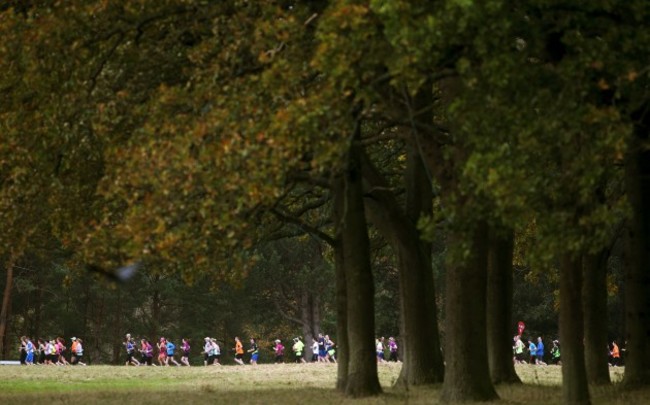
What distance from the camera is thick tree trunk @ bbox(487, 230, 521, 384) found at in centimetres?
2589

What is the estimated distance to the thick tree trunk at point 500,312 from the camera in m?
25.9

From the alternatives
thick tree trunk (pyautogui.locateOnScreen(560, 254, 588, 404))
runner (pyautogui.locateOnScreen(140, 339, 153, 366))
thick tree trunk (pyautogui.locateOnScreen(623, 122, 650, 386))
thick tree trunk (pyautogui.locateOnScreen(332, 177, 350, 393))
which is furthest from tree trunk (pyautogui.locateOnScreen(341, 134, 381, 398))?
runner (pyautogui.locateOnScreen(140, 339, 153, 366))

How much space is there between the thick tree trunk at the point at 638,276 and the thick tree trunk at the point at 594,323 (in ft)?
6.41

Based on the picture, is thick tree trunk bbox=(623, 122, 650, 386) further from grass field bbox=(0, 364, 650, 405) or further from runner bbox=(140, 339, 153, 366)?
runner bbox=(140, 339, 153, 366)

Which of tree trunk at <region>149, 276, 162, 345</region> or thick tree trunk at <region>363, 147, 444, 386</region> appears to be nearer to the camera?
thick tree trunk at <region>363, 147, 444, 386</region>

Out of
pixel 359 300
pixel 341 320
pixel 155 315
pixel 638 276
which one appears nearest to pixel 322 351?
pixel 155 315

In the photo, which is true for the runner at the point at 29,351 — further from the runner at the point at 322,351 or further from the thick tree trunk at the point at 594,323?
the thick tree trunk at the point at 594,323

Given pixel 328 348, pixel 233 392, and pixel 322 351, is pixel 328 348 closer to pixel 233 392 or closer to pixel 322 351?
pixel 322 351

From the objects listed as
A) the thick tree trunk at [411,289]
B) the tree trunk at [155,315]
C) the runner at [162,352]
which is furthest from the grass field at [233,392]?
the tree trunk at [155,315]

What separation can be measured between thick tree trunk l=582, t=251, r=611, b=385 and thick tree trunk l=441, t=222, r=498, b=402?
204 inches

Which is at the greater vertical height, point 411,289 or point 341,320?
point 411,289

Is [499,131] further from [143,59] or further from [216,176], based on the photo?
[143,59]

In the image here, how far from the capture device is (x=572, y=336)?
18.3 meters

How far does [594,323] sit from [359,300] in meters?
5.69
